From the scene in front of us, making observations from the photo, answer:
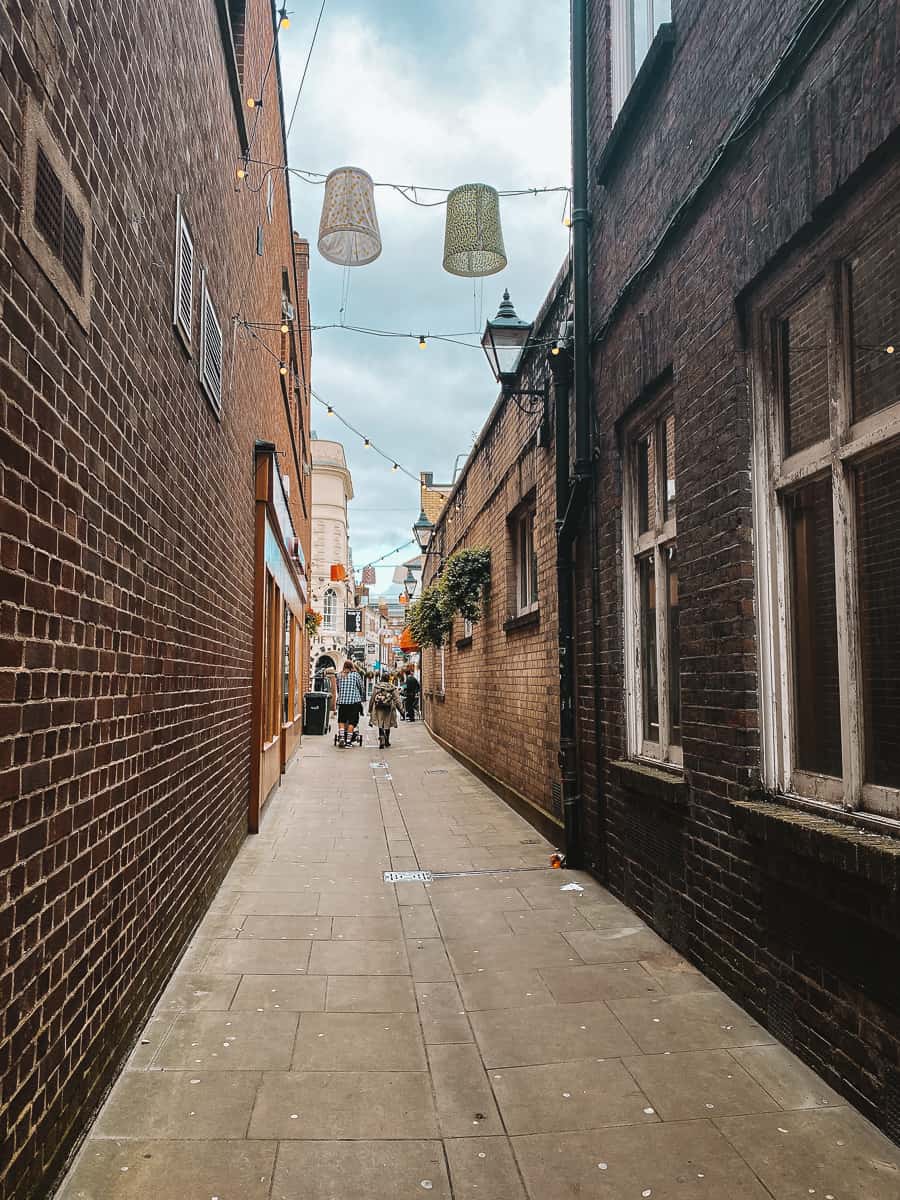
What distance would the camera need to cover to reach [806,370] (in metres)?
3.64

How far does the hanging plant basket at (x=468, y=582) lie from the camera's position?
11.5 meters

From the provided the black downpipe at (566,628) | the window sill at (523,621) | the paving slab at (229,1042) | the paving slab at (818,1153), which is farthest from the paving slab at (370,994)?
the window sill at (523,621)

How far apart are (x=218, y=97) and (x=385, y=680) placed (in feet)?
44.7

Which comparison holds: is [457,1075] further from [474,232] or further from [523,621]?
[523,621]

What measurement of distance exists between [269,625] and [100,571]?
7.65 metres

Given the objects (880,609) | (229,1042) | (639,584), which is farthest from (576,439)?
(229,1042)

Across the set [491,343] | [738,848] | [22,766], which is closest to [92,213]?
[22,766]

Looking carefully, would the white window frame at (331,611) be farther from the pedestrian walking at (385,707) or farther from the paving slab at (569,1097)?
the paving slab at (569,1097)

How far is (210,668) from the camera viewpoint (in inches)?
223

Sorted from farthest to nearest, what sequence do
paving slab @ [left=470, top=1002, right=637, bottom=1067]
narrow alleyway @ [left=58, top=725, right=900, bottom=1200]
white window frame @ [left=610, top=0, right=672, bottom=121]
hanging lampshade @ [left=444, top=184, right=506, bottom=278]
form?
hanging lampshade @ [left=444, top=184, right=506, bottom=278] → white window frame @ [left=610, top=0, right=672, bottom=121] → paving slab @ [left=470, top=1002, right=637, bottom=1067] → narrow alleyway @ [left=58, top=725, right=900, bottom=1200]

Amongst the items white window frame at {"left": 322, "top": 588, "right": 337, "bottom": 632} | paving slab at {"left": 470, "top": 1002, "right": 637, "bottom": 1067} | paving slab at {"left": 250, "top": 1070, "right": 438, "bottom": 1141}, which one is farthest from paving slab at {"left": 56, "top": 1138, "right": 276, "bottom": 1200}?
white window frame at {"left": 322, "top": 588, "right": 337, "bottom": 632}

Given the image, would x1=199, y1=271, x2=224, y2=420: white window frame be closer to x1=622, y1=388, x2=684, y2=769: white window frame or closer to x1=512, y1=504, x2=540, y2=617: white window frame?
x1=622, y1=388, x2=684, y2=769: white window frame

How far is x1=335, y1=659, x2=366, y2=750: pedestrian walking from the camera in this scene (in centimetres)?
1664

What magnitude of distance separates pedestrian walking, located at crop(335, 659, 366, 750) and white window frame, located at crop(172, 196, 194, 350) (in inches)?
480
